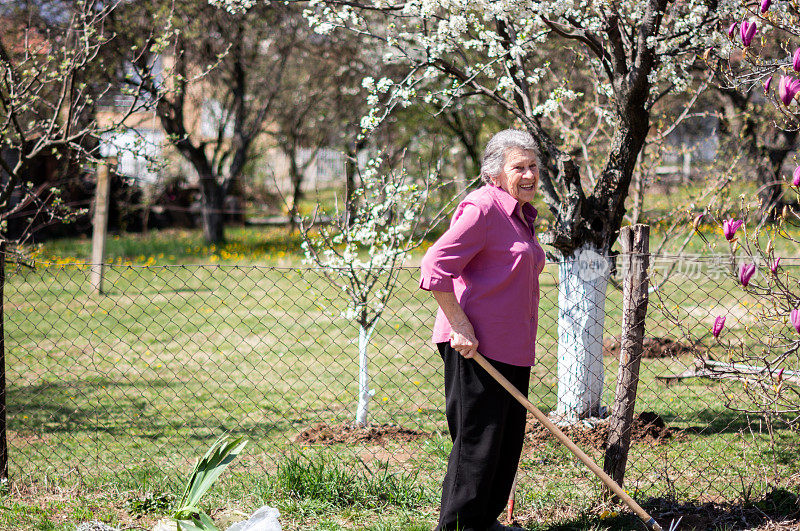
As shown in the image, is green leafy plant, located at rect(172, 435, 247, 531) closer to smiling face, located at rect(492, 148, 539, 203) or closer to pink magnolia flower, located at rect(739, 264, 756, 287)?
smiling face, located at rect(492, 148, 539, 203)

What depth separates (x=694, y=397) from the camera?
5262mm

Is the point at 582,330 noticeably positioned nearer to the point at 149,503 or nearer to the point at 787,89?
the point at 787,89

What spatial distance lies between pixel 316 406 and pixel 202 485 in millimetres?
2642

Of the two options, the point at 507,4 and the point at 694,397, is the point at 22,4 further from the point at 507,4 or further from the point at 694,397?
the point at 694,397

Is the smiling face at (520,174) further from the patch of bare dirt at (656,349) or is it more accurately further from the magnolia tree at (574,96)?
the patch of bare dirt at (656,349)

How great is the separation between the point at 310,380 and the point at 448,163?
35.9ft

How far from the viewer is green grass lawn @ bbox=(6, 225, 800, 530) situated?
11.1 feet

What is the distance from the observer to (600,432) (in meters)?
4.19

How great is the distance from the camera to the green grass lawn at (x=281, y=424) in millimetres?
3369

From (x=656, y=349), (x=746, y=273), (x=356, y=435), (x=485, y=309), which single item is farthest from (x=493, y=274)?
(x=656, y=349)

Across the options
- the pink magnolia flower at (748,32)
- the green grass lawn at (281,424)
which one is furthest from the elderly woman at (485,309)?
the pink magnolia flower at (748,32)

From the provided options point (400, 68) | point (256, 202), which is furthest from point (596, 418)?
point (256, 202)

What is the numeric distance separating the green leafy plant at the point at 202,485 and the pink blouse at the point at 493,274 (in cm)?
96

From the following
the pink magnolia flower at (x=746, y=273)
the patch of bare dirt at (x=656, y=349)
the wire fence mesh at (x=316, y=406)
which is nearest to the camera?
the pink magnolia flower at (x=746, y=273)
